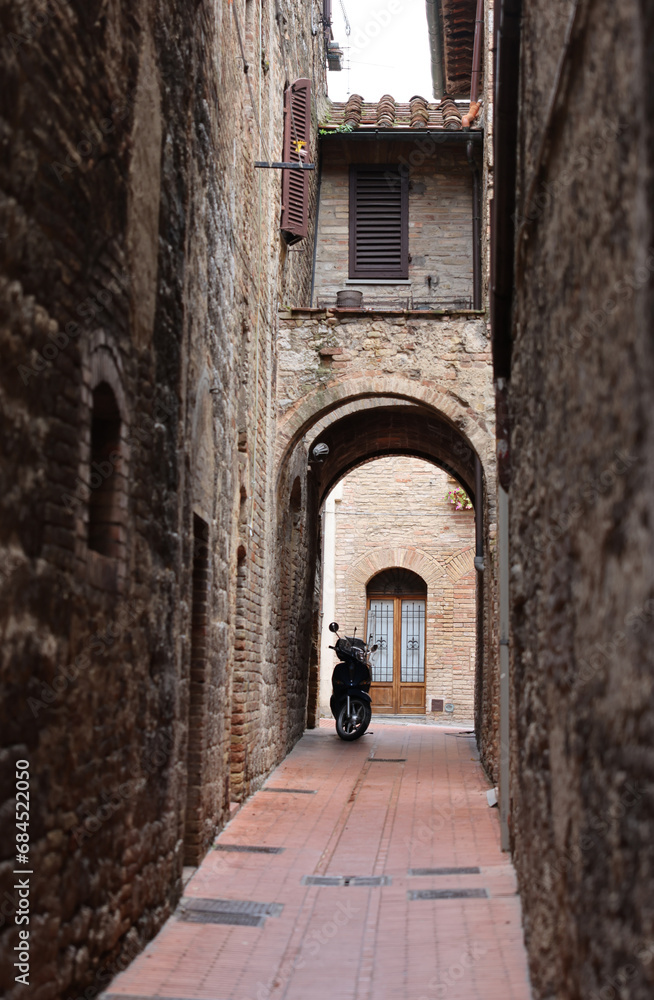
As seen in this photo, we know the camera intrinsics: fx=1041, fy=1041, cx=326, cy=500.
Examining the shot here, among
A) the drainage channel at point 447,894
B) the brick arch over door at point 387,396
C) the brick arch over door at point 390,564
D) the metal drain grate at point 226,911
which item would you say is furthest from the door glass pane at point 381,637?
the metal drain grate at point 226,911

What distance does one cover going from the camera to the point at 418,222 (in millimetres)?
14742

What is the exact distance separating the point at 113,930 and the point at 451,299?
1115 cm

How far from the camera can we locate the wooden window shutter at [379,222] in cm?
1455

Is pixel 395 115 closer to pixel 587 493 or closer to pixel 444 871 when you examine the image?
pixel 444 871

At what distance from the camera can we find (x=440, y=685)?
20859 millimetres

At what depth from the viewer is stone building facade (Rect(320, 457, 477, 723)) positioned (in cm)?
2094

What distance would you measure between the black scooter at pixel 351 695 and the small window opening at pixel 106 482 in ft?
30.3

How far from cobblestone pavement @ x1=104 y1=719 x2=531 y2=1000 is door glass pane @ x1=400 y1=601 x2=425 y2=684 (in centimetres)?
1192

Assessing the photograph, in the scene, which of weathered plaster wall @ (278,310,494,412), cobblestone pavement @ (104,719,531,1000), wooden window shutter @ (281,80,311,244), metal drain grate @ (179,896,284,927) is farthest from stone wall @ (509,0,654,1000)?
wooden window shutter @ (281,80,311,244)

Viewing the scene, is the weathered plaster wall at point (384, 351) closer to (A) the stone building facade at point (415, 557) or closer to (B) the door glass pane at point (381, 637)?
(A) the stone building facade at point (415, 557)

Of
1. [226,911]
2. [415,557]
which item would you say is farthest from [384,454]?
[226,911]

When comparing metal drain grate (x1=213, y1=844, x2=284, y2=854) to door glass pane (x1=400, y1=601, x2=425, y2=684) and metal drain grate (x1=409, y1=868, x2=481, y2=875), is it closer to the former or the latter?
metal drain grate (x1=409, y1=868, x2=481, y2=875)

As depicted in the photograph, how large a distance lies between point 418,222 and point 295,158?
324cm

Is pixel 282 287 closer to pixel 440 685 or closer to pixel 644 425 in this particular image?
pixel 644 425
